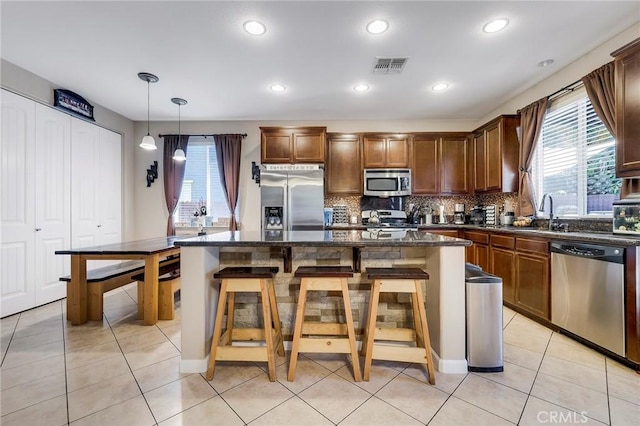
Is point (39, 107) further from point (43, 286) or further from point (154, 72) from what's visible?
point (43, 286)

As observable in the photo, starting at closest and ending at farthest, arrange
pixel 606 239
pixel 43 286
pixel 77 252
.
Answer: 1. pixel 606 239
2. pixel 77 252
3. pixel 43 286

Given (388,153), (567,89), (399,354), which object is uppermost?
(567,89)

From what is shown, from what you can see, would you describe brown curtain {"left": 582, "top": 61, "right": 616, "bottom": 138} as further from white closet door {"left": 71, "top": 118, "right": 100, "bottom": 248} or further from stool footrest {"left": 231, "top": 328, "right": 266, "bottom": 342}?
white closet door {"left": 71, "top": 118, "right": 100, "bottom": 248}

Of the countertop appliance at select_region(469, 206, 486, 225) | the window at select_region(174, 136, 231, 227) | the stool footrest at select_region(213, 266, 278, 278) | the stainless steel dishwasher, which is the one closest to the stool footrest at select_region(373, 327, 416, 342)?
the stool footrest at select_region(213, 266, 278, 278)

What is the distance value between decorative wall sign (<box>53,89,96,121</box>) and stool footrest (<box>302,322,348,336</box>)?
13.8 ft

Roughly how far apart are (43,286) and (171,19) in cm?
350

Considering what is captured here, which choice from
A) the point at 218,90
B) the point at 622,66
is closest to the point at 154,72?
the point at 218,90

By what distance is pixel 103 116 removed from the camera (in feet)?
13.5

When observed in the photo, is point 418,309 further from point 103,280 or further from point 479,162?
point 479,162

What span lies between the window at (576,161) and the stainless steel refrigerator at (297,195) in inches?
117

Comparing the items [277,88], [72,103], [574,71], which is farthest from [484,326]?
[72,103]

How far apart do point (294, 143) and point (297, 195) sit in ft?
2.95

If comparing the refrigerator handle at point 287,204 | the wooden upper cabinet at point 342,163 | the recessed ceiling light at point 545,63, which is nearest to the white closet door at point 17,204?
the refrigerator handle at point 287,204

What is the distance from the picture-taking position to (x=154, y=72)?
3068 mm
